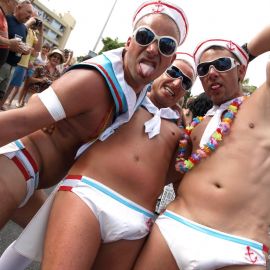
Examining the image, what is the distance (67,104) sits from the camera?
1.87 metres

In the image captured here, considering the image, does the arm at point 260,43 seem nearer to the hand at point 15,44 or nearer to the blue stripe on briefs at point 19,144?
the blue stripe on briefs at point 19,144

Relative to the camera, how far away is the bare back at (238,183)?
6.16 feet

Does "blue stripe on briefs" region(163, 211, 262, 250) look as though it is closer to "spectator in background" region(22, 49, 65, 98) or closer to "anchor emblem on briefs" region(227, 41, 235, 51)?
"anchor emblem on briefs" region(227, 41, 235, 51)

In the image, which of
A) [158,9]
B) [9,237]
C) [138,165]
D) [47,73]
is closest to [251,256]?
[138,165]

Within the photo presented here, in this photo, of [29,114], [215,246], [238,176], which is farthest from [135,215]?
[29,114]

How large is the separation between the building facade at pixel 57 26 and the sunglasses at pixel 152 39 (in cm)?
6683

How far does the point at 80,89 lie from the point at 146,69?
47 centimetres

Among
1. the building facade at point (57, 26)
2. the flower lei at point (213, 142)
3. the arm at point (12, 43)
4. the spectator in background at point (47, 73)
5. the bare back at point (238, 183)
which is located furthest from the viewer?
the building facade at point (57, 26)

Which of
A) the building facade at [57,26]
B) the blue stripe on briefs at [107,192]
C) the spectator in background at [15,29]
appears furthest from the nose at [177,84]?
the building facade at [57,26]

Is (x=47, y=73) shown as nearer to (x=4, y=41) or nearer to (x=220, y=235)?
(x=4, y=41)

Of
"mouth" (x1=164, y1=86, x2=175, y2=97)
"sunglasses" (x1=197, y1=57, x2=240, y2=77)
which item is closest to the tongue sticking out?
"sunglasses" (x1=197, y1=57, x2=240, y2=77)

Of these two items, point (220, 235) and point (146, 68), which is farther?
point (146, 68)

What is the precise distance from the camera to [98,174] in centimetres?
202

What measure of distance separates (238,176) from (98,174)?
768 mm
